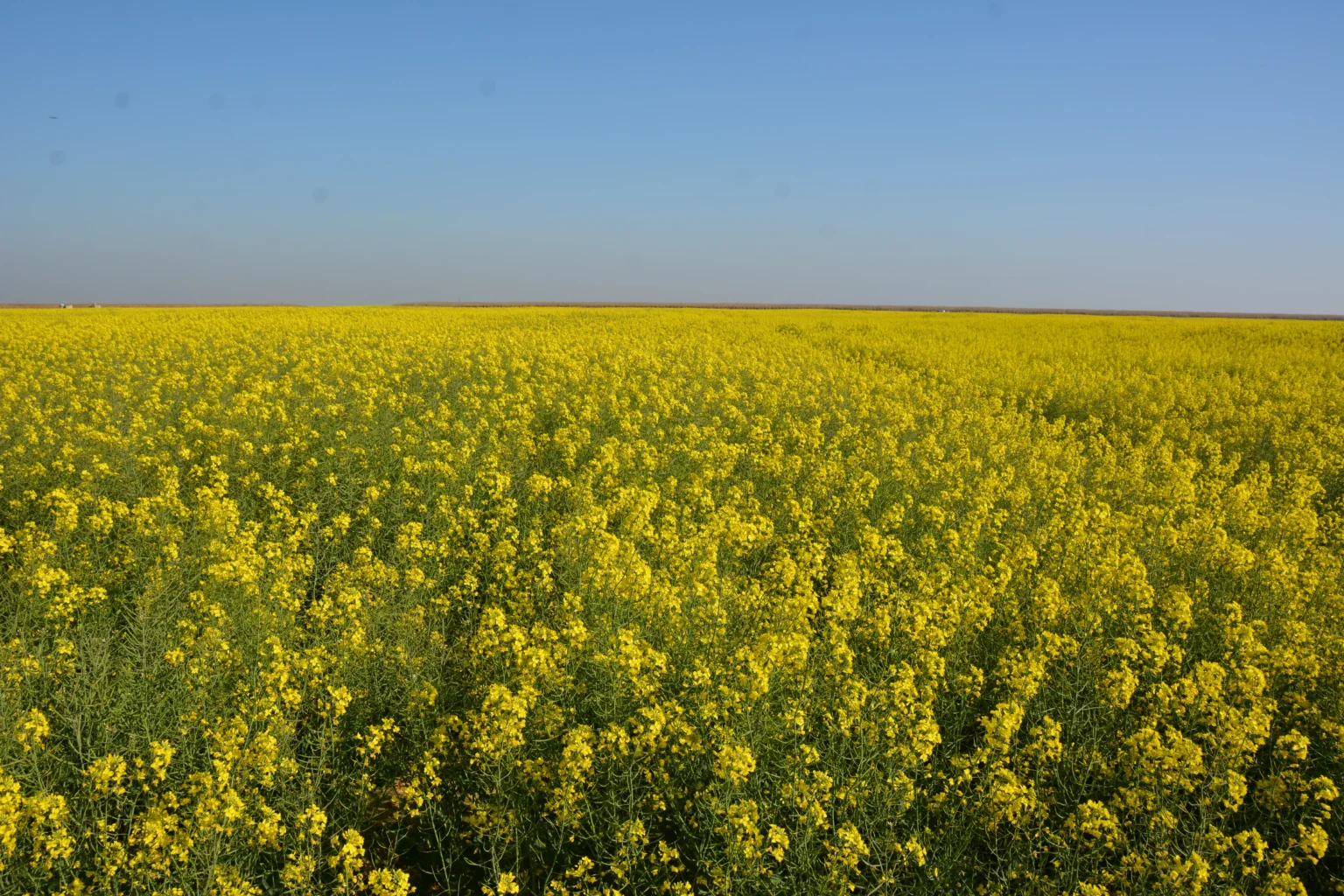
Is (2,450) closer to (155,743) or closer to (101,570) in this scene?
(101,570)

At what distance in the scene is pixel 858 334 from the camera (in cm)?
2459

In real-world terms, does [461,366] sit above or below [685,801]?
above

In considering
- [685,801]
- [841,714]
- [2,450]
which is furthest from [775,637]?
[2,450]

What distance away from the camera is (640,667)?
3.89 metres

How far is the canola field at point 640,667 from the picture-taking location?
10.5ft

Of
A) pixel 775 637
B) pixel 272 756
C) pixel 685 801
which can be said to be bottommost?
pixel 685 801

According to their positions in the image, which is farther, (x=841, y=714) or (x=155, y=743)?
(x=841, y=714)

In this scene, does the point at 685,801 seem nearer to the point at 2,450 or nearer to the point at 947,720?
the point at 947,720

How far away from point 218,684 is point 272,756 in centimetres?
89

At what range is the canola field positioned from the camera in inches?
126

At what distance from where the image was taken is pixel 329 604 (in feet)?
15.5

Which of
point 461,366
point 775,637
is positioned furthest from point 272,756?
point 461,366

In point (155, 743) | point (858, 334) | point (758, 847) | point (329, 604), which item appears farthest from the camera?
point (858, 334)

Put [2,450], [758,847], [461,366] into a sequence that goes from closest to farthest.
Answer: [758,847] < [2,450] < [461,366]
